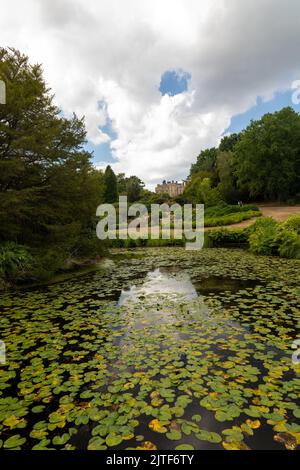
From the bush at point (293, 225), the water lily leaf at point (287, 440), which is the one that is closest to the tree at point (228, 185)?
the bush at point (293, 225)

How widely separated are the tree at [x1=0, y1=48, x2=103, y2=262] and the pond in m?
3.11

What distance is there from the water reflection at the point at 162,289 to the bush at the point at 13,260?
3.26 metres

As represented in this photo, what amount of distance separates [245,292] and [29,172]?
7841 mm

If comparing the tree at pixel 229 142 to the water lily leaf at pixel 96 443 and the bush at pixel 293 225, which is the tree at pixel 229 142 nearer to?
the bush at pixel 293 225

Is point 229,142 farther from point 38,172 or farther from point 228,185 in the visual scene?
point 38,172

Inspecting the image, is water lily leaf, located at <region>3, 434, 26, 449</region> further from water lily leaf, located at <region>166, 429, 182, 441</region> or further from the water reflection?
the water reflection

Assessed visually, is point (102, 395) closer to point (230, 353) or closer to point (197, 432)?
point (197, 432)

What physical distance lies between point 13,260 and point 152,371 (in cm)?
651

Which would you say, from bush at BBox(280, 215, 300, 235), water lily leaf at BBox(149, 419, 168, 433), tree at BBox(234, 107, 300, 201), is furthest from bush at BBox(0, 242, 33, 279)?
tree at BBox(234, 107, 300, 201)

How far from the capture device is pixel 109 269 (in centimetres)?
1173

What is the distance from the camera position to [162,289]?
7.92 m

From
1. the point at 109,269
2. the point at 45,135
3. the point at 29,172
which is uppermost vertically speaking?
the point at 45,135

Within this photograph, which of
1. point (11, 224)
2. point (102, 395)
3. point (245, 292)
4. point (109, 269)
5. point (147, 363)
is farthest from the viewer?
point (109, 269)
